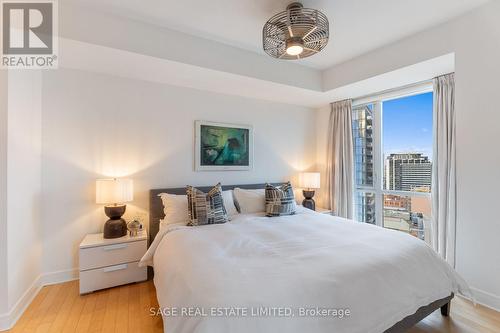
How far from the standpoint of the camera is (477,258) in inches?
88.8

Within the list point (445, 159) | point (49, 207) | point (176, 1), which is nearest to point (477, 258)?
point (445, 159)

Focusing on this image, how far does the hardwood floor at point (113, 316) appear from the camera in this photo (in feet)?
6.21

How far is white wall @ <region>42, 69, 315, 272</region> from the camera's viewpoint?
8.57ft

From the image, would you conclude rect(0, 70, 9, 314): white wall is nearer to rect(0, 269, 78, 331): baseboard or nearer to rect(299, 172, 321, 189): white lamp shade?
rect(0, 269, 78, 331): baseboard

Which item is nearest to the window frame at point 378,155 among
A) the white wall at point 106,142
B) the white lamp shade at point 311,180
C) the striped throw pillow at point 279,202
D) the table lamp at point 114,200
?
the white lamp shade at point 311,180

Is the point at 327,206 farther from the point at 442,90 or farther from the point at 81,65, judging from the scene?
the point at 81,65

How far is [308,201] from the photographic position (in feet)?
12.8

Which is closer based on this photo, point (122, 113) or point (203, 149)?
point (122, 113)

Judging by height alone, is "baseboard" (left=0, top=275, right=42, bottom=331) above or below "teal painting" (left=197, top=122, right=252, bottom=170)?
below

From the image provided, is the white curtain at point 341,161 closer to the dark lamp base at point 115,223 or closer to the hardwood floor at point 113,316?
the hardwood floor at point 113,316

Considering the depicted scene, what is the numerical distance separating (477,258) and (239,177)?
281 centimetres

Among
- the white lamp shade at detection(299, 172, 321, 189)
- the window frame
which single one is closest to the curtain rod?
the window frame

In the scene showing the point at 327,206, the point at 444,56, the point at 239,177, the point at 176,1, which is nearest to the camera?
the point at 176,1

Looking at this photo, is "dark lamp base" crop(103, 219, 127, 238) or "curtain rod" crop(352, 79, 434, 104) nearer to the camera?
"dark lamp base" crop(103, 219, 127, 238)
